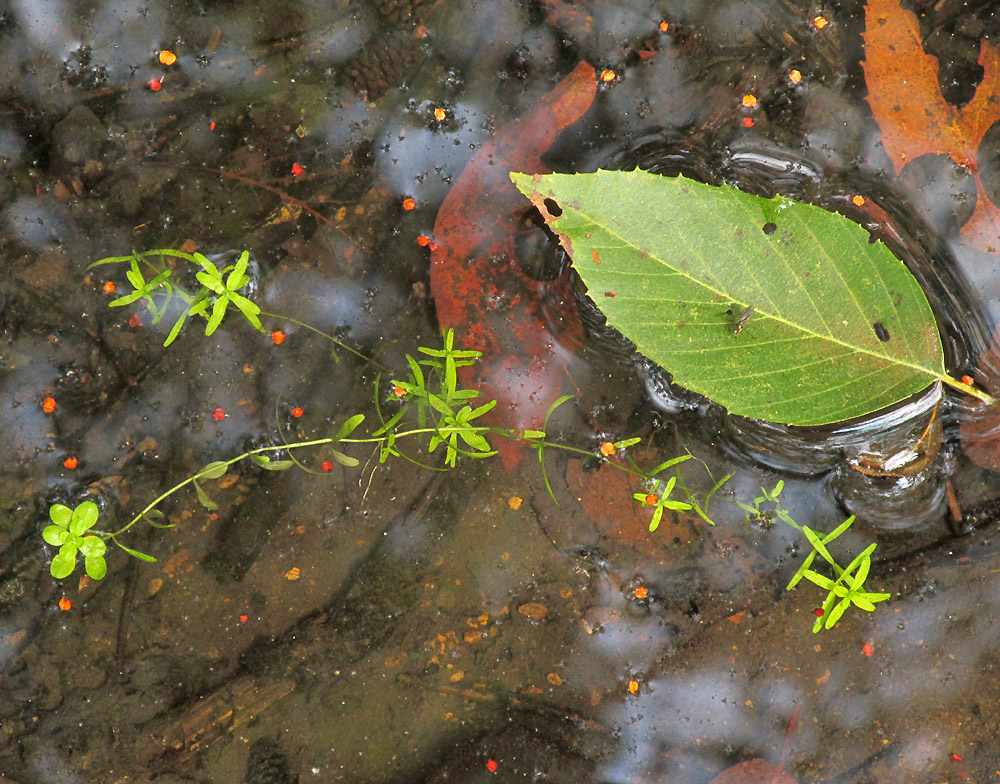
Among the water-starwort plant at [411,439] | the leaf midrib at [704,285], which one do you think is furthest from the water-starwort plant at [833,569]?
the leaf midrib at [704,285]

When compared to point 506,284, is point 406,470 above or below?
below

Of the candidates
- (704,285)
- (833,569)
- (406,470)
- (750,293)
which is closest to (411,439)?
(406,470)

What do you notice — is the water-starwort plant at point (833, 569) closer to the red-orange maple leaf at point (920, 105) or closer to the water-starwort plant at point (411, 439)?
the water-starwort plant at point (411, 439)

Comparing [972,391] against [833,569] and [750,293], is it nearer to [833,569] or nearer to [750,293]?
[833,569]

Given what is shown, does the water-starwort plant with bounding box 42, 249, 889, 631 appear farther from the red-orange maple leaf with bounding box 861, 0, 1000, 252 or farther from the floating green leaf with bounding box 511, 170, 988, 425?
the red-orange maple leaf with bounding box 861, 0, 1000, 252

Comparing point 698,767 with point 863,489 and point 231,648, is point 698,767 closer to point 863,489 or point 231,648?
point 863,489

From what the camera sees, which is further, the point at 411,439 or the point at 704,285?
the point at 411,439

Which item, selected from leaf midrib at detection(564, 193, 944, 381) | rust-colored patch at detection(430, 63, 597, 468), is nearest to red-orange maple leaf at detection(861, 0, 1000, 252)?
leaf midrib at detection(564, 193, 944, 381)
